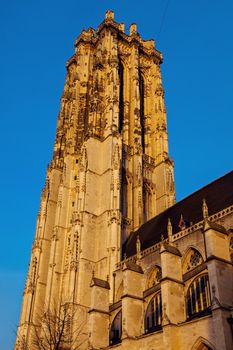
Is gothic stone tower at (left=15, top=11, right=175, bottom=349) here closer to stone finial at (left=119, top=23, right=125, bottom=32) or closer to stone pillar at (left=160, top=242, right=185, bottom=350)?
stone finial at (left=119, top=23, right=125, bottom=32)

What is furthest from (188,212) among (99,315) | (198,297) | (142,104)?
(142,104)

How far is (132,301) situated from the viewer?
2391cm

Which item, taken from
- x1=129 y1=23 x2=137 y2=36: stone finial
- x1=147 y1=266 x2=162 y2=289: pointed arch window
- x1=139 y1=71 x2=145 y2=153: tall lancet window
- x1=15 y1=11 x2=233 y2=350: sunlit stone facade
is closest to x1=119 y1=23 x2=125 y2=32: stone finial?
x1=129 y1=23 x2=137 y2=36: stone finial

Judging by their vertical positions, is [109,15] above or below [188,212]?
above

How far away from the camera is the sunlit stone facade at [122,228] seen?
67.6 feet

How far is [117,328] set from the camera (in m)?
25.5

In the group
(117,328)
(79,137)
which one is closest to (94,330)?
(117,328)

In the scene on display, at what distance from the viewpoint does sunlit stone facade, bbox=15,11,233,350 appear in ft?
67.6

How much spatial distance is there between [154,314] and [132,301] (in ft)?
4.62

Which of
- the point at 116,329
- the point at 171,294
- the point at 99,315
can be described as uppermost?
the point at 99,315

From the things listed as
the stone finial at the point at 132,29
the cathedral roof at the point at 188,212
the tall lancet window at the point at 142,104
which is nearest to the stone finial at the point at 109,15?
the stone finial at the point at 132,29

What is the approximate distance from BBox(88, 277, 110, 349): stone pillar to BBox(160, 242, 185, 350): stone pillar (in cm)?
590

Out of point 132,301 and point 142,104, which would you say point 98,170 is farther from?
point 132,301

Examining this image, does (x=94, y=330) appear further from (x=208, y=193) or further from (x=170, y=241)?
(x=208, y=193)
